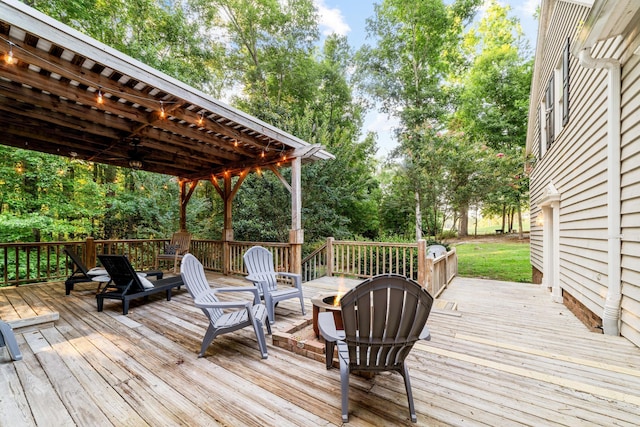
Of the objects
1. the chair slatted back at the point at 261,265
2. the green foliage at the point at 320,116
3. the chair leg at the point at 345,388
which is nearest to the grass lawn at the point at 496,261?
the green foliage at the point at 320,116

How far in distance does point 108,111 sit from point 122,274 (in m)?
2.42

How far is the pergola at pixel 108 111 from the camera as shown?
102 inches

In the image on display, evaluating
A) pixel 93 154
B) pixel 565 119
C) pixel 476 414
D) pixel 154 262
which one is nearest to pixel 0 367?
pixel 476 414

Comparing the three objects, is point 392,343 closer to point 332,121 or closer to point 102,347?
point 102,347

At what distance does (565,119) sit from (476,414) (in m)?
5.18

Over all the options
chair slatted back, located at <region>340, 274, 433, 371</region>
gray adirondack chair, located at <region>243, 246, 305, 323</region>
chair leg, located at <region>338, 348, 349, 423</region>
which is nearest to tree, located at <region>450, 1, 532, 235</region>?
gray adirondack chair, located at <region>243, 246, 305, 323</region>

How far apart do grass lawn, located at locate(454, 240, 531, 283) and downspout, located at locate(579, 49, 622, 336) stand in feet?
19.2

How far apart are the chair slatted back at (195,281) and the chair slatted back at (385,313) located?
154cm

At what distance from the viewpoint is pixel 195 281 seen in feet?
9.80

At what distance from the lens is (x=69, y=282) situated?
188 inches

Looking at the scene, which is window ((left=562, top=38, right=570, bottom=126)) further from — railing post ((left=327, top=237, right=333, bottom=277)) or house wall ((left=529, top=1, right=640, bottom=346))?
railing post ((left=327, top=237, right=333, bottom=277))

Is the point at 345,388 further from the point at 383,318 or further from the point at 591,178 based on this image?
the point at 591,178

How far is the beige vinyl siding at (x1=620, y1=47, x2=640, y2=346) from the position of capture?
2.60 m

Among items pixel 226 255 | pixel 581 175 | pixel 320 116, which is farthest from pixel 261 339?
pixel 320 116
